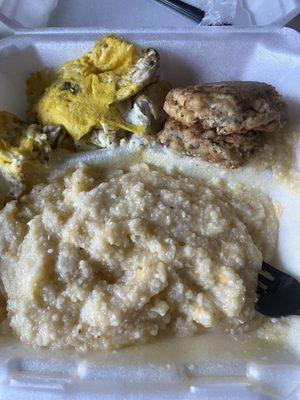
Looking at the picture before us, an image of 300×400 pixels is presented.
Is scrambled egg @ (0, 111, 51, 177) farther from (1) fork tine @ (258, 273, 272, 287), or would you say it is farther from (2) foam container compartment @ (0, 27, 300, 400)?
(1) fork tine @ (258, 273, 272, 287)

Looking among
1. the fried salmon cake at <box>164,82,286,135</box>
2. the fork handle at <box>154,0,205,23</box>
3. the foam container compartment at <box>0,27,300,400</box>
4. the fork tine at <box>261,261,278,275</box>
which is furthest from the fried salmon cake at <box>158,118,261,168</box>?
the fork handle at <box>154,0,205,23</box>

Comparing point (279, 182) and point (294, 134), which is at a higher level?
point (294, 134)

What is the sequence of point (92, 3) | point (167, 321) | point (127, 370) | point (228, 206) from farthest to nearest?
point (92, 3)
point (228, 206)
point (167, 321)
point (127, 370)

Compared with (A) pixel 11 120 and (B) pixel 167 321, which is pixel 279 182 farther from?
(A) pixel 11 120

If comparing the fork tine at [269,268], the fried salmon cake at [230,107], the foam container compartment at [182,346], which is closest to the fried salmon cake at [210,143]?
the fried salmon cake at [230,107]

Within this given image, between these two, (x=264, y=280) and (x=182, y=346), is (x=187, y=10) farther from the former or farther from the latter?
(x=182, y=346)

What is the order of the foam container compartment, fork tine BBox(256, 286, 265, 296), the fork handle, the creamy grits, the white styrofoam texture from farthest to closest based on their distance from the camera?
the fork handle, the white styrofoam texture, fork tine BBox(256, 286, 265, 296), the creamy grits, the foam container compartment

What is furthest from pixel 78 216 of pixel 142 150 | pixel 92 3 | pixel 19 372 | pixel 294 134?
pixel 92 3
